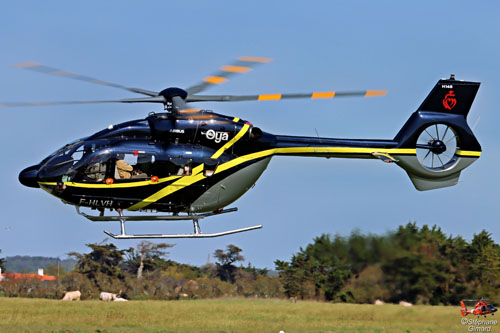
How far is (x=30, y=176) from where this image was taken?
78.5 ft

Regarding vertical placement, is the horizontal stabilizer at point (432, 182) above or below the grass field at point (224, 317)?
above

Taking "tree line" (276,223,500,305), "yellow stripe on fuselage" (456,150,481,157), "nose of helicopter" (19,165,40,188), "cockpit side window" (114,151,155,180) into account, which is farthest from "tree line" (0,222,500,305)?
"nose of helicopter" (19,165,40,188)

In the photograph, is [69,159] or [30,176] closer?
[69,159]

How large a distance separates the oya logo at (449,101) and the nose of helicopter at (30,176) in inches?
512

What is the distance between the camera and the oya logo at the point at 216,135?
24.2 metres

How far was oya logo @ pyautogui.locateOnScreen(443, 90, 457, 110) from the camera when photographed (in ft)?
88.4

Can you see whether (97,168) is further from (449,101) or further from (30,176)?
(449,101)

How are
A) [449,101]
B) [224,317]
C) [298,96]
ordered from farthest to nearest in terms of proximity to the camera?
[224,317]
[449,101]
[298,96]

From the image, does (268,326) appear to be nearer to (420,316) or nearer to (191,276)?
(420,316)

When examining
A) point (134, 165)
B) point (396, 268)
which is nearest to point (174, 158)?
point (134, 165)

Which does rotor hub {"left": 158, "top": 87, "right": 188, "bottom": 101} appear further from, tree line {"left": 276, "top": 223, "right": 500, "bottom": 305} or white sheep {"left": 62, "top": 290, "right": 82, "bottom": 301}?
white sheep {"left": 62, "top": 290, "right": 82, "bottom": 301}

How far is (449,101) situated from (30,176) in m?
13.4

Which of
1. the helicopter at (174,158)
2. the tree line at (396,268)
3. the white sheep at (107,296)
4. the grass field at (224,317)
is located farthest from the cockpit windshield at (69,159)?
the white sheep at (107,296)

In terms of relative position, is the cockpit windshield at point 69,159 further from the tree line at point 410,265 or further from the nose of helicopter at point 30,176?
the tree line at point 410,265
